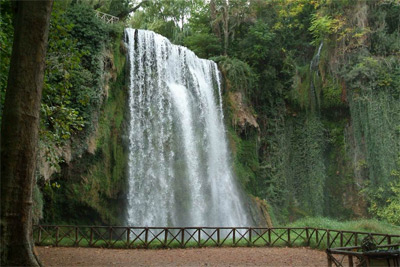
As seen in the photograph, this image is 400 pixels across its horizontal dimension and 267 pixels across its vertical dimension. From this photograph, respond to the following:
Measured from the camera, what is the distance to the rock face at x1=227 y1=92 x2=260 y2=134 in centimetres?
2042

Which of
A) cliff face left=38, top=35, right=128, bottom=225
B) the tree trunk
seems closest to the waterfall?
cliff face left=38, top=35, right=128, bottom=225

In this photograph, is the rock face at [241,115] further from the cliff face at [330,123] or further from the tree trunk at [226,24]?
the tree trunk at [226,24]

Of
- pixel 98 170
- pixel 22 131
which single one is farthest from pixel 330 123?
pixel 22 131

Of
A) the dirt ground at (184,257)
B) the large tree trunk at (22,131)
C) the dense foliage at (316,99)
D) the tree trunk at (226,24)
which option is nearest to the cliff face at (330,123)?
the dense foliage at (316,99)

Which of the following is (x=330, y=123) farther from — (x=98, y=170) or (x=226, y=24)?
(x=98, y=170)

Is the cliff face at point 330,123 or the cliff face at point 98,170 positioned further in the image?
the cliff face at point 330,123

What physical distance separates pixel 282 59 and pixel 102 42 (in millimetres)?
12289

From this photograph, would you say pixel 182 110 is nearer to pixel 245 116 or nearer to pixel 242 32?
pixel 245 116

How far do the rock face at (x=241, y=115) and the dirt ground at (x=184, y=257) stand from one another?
9.26 metres

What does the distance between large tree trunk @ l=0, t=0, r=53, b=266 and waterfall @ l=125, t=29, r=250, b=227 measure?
9943mm

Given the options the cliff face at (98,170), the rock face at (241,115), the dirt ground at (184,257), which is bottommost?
the dirt ground at (184,257)

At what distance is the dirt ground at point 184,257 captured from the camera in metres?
9.37

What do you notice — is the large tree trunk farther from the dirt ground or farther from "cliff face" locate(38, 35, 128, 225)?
"cliff face" locate(38, 35, 128, 225)

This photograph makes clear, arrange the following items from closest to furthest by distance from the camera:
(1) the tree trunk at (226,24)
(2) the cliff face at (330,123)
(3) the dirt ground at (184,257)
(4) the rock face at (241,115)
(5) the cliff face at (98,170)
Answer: (3) the dirt ground at (184,257) < (5) the cliff face at (98,170) < (2) the cliff face at (330,123) < (4) the rock face at (241,115) < (1) the tree trunk at (226,24)
